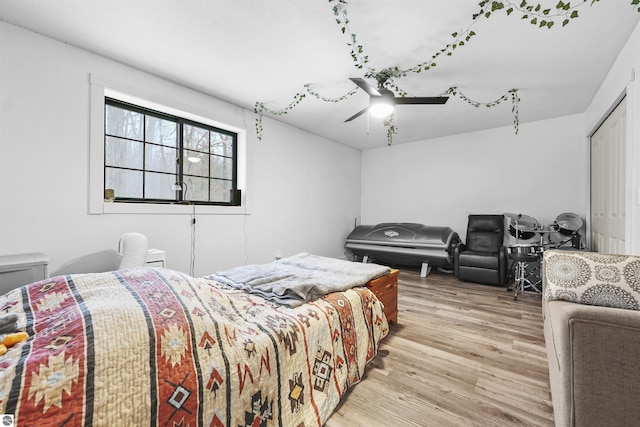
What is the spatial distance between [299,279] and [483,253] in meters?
3.35

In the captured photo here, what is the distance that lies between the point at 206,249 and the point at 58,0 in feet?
8.10

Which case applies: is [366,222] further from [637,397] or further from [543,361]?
[637,397]

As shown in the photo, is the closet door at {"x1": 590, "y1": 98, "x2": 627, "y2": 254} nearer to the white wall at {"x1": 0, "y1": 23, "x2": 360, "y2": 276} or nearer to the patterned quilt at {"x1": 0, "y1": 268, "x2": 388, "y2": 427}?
the patterned quilt at {"x1": 0, "y1": 268, "x2": 388, "y2": 427}

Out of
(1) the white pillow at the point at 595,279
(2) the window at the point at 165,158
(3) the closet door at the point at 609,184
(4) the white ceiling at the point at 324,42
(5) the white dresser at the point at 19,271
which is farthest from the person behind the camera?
(2) the window at the point at 165,158

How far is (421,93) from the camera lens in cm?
328

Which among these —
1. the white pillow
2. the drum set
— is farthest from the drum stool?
the white pillow

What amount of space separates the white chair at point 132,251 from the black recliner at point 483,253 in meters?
4.21

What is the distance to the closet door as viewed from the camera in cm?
247

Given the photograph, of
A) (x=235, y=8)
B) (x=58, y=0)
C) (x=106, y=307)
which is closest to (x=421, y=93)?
(x=235, y=8)

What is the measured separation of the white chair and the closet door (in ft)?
13.9

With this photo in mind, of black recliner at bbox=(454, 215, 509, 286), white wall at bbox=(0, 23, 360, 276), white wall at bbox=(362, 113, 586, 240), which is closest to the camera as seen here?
white wall at bbox=(0, 23, 360, 276)

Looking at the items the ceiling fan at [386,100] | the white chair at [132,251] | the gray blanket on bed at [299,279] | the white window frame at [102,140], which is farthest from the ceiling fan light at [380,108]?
the white chair at [132,251]

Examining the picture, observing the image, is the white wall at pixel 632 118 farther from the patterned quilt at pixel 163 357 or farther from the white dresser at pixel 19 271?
the white dresser at pixel 19 271

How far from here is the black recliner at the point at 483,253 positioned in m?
3.90
